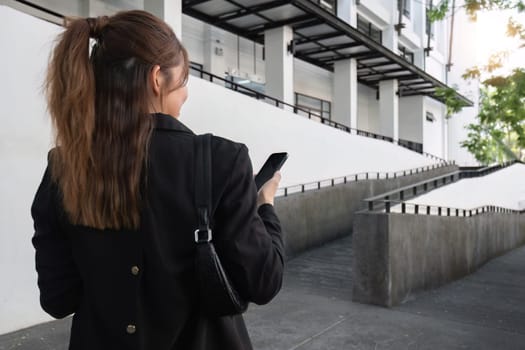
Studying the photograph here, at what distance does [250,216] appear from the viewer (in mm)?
1158

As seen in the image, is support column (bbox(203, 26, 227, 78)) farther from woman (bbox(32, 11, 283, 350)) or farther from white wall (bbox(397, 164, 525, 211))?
woman (bbox(32, 11, 283, 350))

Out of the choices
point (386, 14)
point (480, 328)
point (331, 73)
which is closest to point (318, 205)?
point (480, 328)

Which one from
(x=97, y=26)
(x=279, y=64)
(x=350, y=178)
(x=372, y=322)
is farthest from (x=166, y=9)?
(x=97, y=26)

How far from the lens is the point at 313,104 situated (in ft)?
64.9

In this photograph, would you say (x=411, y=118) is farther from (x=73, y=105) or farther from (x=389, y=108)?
(x=73, y=105)

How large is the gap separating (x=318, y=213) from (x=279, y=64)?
20.3 ft

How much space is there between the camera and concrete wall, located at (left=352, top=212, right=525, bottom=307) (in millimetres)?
5371

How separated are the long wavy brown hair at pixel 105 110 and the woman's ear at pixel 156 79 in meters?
0.01

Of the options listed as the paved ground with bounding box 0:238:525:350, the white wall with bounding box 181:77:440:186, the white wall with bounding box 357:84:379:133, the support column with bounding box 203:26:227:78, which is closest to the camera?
the paved ground with bounding box 0:238:525:350

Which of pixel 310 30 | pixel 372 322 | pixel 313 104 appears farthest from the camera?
pixel 313 104

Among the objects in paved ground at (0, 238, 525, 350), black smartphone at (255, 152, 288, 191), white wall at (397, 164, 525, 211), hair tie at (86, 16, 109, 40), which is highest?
hair tie at (86, 16, 109, 40)

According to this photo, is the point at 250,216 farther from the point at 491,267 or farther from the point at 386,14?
the point at 386,14

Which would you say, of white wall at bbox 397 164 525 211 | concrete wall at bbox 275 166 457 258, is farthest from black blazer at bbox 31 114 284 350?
concrete wall at bbox 275 166 457 258

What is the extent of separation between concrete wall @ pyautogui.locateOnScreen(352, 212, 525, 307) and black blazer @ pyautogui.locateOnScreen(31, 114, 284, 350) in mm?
4459
